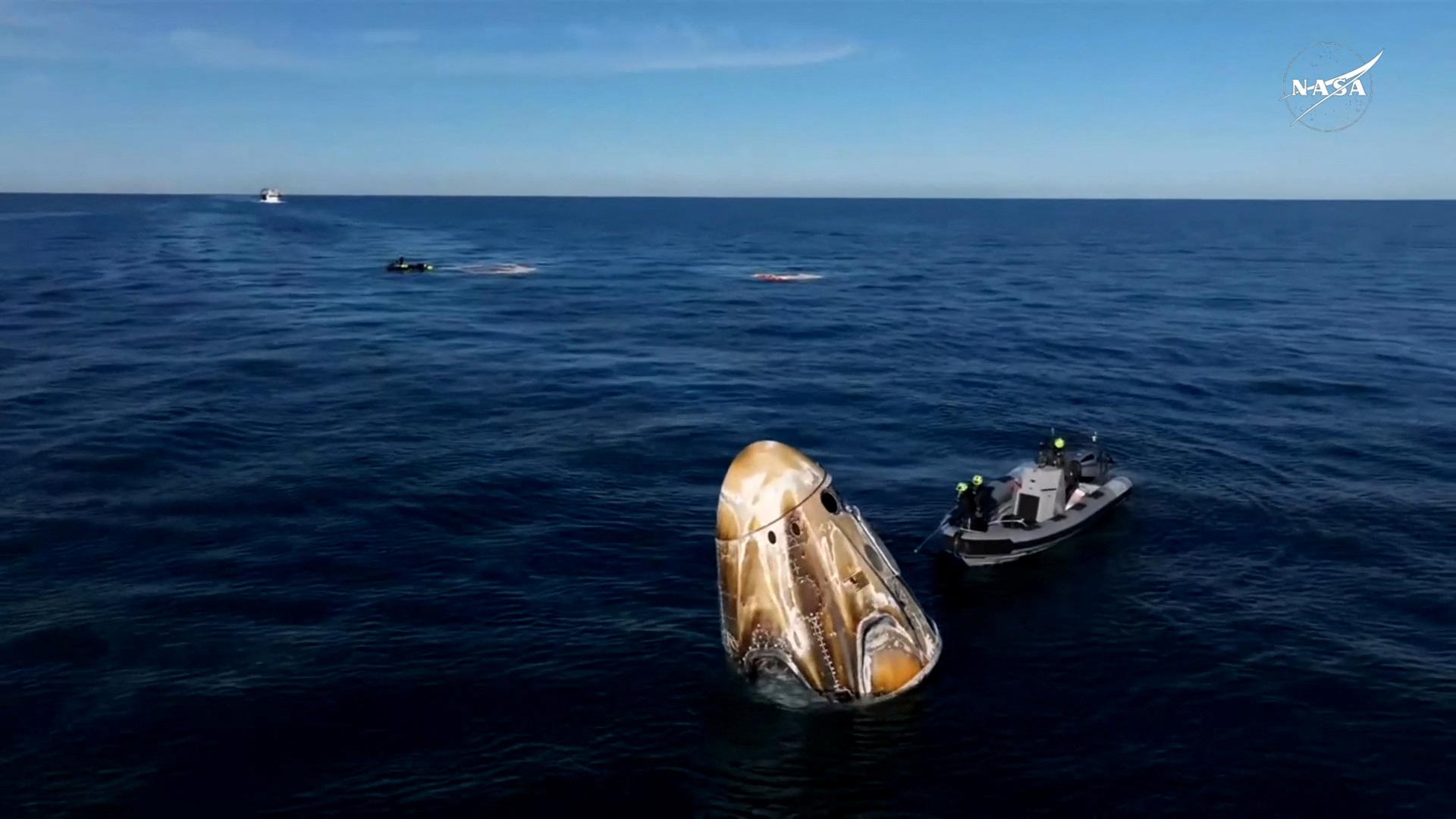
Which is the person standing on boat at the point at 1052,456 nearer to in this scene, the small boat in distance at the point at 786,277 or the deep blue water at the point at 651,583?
the deep blue water at the point at 651,583

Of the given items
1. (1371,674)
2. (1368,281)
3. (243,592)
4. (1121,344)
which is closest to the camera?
(1371,674)

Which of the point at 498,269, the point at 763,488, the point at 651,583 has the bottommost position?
the point at 651,583

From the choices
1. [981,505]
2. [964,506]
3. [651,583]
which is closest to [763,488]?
[651,583]

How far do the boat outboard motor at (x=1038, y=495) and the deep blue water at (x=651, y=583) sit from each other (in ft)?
7.13

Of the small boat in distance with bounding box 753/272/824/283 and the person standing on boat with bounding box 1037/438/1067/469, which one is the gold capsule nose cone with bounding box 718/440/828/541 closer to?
the person standing on boat with bounding box 1037/438/1067/469

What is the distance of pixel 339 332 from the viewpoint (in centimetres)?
9831

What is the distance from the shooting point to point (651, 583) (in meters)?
40.7

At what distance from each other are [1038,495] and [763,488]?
22.3 metres

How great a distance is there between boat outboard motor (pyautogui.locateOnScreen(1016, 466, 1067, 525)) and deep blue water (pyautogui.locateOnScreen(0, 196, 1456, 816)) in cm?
217

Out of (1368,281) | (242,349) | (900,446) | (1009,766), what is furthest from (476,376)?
(1368,281)

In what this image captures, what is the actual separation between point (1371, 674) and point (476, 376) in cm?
6310

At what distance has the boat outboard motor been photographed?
4494 cm

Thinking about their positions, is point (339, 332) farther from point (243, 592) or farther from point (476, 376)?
point (243, 592)

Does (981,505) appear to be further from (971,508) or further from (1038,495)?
(1038,495)
